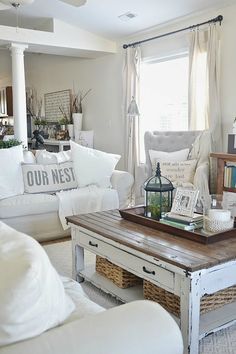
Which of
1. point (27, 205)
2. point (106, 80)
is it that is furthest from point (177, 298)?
point (106, 80)

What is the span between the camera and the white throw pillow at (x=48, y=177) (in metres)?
3.95

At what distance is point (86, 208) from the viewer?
13.0 feet

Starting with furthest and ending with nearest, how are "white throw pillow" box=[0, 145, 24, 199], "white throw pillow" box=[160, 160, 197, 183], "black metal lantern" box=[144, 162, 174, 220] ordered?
"white throw pillow" box=[160, 160, 197, 183]
"white throw pillow" box=[0, 145, 24, 199]
"black metal lantern" box=[144, 162, 174, 220]

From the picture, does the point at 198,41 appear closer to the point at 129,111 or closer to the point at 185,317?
the point at 129,111

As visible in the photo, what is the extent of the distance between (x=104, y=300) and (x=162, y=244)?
0.72m

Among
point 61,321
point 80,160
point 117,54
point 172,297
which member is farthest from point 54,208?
point 117,54

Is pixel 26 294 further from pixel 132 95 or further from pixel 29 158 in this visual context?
pixel 132 95

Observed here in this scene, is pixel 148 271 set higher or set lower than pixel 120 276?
higher

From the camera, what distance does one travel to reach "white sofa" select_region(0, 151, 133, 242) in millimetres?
3645

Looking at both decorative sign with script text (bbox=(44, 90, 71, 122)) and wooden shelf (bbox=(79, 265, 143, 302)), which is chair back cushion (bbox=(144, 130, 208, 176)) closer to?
wooden shelf (bbox=(79, 265, 143, 302))

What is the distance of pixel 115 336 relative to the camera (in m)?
0.99

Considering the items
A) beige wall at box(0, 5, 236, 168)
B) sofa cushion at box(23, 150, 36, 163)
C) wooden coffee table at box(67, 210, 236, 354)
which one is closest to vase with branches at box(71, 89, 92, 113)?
beige wall at box(0, 5, 236, 168)

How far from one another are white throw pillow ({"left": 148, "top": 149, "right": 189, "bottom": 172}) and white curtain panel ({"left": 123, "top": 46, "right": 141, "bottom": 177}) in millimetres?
1218

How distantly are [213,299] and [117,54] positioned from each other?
5.12m
